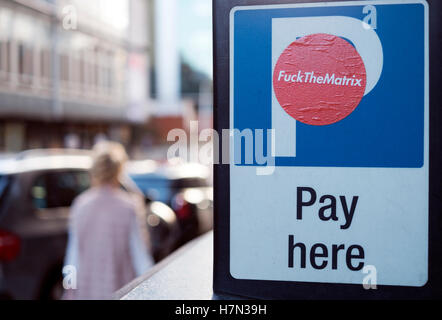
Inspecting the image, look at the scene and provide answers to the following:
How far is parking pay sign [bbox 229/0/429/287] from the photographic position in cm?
116

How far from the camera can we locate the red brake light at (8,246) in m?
4.52

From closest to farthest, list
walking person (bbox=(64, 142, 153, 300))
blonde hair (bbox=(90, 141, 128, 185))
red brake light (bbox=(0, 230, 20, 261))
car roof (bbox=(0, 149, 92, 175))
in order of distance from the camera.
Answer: walking person (bbox=(64, 142, 153, 300)) < blonde hair (bbox=(90, 141, 128, 185)) < red brake light (bbox=(0, 230, 20, 261)) < car roof (bbox=(0, 149, 92, 175))

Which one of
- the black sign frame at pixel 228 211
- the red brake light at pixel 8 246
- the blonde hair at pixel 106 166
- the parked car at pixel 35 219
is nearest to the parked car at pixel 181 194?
the parked car at pixel 35 219

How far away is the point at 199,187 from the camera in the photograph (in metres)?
8.82

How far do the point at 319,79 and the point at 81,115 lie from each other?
1083 inches

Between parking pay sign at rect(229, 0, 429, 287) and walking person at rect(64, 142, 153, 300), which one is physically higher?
parking pay sign at rect(229, 0, 429, 287)

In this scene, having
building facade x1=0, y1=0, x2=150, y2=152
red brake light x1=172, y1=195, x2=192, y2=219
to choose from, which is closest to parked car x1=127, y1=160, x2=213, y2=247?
red brake light x1=172, y1=195, x2=192, y2=219

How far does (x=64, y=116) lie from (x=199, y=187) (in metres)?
18.8

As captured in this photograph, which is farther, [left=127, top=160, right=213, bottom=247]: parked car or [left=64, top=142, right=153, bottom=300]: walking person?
[left=127, top=160, right=213, bottom=247]: parked car

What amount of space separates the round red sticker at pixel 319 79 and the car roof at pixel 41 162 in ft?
14.3

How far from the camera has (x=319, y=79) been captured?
1173mm

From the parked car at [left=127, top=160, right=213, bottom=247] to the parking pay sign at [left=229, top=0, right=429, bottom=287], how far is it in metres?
6.50

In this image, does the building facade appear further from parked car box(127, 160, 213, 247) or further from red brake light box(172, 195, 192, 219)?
red brake light box(172, 195, 192, 219)
